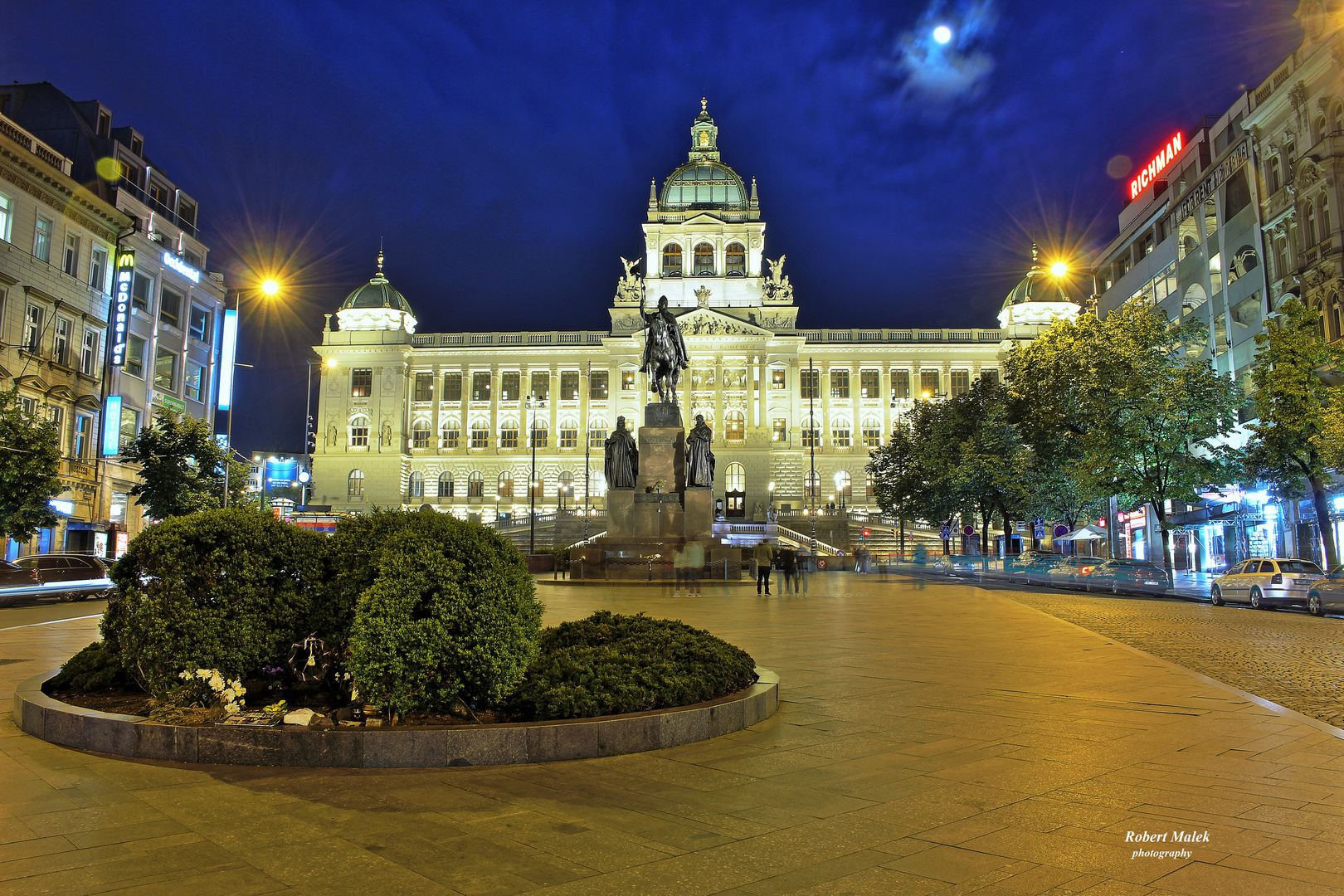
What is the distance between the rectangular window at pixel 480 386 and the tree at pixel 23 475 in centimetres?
5666

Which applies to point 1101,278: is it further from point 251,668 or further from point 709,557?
point 251,668

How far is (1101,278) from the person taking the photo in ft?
211

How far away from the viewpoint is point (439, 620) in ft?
22.2

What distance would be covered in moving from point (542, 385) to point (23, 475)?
5950cm

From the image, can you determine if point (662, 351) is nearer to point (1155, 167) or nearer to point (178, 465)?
point (178, 465)

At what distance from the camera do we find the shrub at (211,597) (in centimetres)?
706

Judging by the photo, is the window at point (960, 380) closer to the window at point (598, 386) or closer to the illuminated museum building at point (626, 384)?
the illuminated museum building at point (626, 384)

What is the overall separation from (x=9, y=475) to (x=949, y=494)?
1634 inches

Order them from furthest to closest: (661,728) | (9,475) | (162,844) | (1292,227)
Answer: (1292,227) → (9,475) → (661,728) → (162,844)

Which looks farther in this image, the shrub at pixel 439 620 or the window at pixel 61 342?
the window at pixel 61 342

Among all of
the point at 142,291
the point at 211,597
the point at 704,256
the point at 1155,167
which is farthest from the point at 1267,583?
the point at 704,256

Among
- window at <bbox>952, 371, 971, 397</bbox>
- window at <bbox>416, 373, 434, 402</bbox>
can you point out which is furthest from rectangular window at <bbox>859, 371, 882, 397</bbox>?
window at <bbox>416, 373, 434, 402</bbox>

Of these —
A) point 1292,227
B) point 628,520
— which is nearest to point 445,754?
point 628,520

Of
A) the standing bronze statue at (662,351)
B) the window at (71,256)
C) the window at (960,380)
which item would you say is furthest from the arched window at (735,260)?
the standing bronze statue at (662,351)
